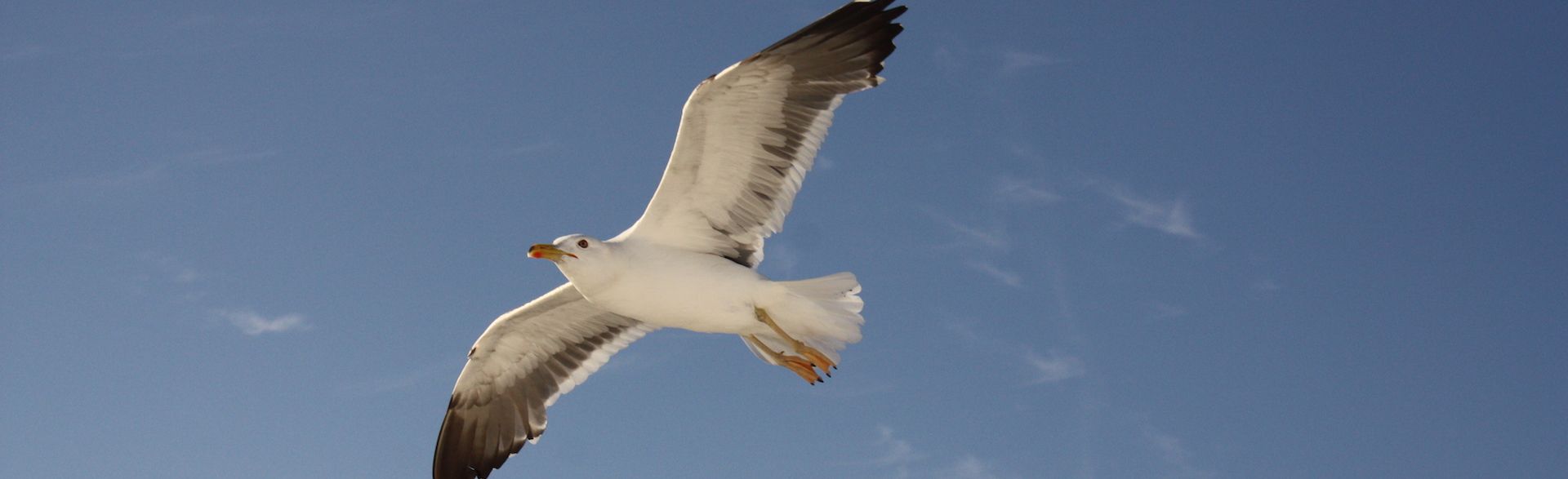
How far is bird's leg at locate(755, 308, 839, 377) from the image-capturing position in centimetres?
1154

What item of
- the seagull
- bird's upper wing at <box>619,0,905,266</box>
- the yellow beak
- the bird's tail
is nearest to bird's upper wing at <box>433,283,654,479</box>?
the seagull

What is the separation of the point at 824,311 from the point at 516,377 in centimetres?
353

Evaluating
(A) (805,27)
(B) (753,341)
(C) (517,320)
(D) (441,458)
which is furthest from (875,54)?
(D) (441,458)

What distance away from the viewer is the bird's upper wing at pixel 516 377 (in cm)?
1338

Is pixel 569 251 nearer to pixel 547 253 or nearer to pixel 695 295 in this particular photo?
pixel 547 253

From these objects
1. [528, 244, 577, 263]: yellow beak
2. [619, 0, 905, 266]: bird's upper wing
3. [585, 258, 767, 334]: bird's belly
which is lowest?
[528, 244, 577, 263]: yellow beak

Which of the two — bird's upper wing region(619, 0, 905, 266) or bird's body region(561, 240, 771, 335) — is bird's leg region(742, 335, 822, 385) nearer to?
bird's body region(561, 240, 771, 335)

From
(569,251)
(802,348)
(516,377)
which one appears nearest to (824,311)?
(802,348)

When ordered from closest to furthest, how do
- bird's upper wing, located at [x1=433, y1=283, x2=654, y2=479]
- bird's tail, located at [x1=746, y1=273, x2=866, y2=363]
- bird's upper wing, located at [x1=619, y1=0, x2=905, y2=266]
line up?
bird's upper wing, located at [x1=619, y1=0, x2=905, y2=266]
bird's tail, located at [x1=746, y1=273, x2=866, y2=363]
bird's upper wing, located at [x1=433, y1=283, x2=654, y2=479]

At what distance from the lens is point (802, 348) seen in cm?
1156

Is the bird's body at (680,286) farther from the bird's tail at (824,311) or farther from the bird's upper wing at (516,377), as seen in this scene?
the bird's upper wing at (516,377)

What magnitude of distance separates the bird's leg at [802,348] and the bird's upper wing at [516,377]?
7.06ft

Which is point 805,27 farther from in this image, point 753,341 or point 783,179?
point 753,341

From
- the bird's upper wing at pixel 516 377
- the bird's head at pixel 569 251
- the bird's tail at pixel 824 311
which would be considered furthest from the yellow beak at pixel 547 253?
the bird's upper wing at pixel 516 377
